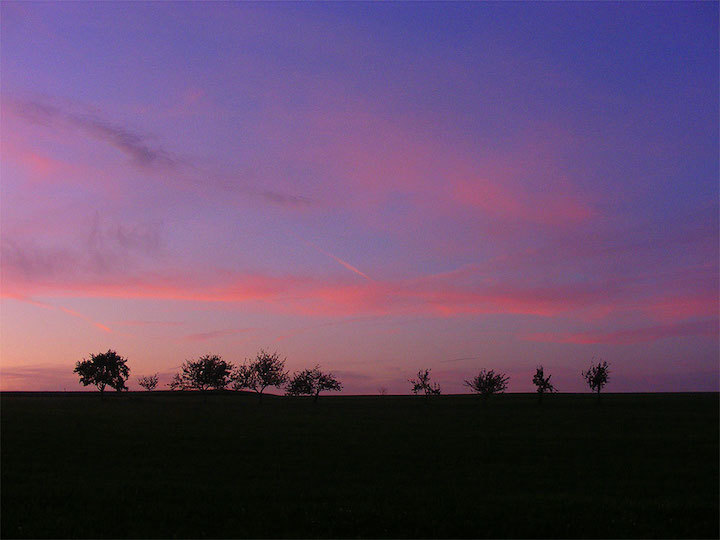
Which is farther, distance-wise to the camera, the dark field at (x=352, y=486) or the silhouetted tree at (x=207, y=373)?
the silhouetted tree at (x=207, y=373)

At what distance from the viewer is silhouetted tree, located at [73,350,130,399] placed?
136625 millimetres

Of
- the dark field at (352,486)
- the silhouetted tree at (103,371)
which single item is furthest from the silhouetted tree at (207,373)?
the dark field at (352,486)

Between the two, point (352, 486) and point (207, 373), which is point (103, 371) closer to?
point (207, 373)

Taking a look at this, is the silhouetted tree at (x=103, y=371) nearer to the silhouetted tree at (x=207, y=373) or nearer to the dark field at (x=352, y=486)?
the silhouetted tree at (x=207, y=373)

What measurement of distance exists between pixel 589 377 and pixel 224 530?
116032 mm

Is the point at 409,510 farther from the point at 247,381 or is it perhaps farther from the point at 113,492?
the point at 247,381

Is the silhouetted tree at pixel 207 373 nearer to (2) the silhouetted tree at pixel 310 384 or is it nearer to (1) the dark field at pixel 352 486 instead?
(2) the silhouetted tree at pixel 310 384

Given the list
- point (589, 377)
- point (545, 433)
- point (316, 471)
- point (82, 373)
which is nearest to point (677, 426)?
point (545, 433)

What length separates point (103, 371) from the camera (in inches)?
5413

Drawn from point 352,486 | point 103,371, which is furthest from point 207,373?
point 352,486

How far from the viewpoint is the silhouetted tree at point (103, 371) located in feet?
448

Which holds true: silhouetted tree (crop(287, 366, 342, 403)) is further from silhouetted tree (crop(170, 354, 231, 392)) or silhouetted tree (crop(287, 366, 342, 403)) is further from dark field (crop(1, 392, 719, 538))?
dark field (crop(1, 392, 719, 538))

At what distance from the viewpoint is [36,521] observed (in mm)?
15578

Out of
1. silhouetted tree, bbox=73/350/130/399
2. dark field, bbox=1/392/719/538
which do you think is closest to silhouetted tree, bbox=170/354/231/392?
silhouetted tree, bbox=73/350/130/399
